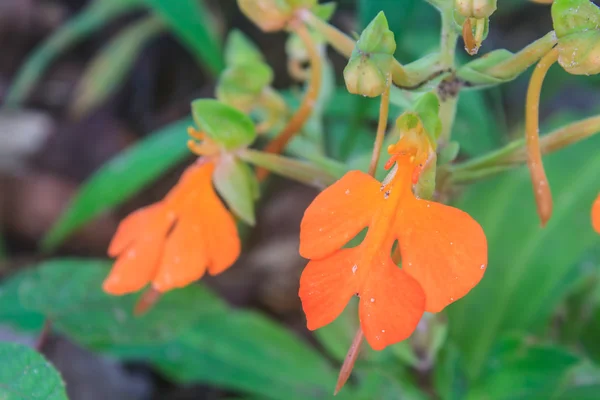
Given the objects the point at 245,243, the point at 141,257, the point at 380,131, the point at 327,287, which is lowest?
Answer: the point at 245,243

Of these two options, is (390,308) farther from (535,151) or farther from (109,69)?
(109,69)

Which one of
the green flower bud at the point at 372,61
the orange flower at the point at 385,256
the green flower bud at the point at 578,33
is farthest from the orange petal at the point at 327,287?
the green flower bud at the point at 578,33

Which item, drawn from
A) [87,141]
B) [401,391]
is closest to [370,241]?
[401,391]

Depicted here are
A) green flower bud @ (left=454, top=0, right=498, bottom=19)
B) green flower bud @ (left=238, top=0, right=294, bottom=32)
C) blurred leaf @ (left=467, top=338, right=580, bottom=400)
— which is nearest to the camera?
green flower bud @ (left=454, top=0, right=498, bottom=19)

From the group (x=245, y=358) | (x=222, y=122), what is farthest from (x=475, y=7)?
(x=245, y=358)

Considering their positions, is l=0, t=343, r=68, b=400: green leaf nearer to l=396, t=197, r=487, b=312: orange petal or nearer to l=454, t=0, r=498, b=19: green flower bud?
l=396, t=197, r=487, b=312: orange petal

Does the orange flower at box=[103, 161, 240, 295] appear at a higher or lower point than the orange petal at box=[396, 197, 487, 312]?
lower

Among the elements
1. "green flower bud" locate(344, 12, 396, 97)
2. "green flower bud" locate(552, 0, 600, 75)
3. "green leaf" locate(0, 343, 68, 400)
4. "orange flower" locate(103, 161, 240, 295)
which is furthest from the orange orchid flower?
"green flower bud" locate(552, 0, 600, 75)

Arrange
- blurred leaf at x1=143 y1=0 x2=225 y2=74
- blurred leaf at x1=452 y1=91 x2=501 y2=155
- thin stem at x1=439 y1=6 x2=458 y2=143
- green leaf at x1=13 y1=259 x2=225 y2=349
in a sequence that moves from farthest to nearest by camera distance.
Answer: blurred leaf at x1=143 y1=0 x2=225 y2=74 → blurred leaf at x1=452 y1=91 x2=501 y2=155 → green leaf at x1=13 y1=259 x2=225 y2=349 → thin stem at x1=439 y1=6 x2=458 y2=143

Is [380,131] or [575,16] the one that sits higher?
[575,16]
